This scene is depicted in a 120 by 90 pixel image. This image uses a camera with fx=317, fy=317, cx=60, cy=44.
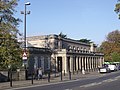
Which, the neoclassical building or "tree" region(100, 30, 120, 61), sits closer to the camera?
the neoclassical building

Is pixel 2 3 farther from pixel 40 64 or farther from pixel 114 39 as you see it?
pixel 114 39

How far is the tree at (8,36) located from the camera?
33.9 m

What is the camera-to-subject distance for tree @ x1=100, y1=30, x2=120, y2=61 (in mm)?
122331

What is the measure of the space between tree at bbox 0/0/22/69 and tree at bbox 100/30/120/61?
3477 inches

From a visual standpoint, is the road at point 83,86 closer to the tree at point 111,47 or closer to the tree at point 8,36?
the tree at point 8,36

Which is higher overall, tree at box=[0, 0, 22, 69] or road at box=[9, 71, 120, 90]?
tree at box=[0, 0, 22, 69]

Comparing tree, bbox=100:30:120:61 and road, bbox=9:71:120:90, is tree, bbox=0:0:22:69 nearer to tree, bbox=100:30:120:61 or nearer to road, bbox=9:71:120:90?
road, bbox=9:71:120:90

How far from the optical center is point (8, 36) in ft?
111

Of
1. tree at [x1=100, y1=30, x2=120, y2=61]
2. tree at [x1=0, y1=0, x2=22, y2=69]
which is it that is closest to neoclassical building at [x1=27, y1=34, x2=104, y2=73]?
tree at [x1=100, y1=30, x2=120, y2=61]

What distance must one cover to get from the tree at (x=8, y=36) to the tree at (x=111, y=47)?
3477 inches

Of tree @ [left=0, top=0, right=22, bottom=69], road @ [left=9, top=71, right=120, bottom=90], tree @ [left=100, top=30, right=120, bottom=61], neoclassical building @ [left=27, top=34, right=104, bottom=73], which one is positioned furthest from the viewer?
tree @ [left=100, top=30, right=120, bottom=61]

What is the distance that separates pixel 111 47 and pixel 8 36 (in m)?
95.2

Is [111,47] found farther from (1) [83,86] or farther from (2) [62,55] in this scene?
(1) [83,86]

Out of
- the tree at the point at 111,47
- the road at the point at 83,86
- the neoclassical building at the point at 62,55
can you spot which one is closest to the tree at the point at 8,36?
the road at the point at 83,86
